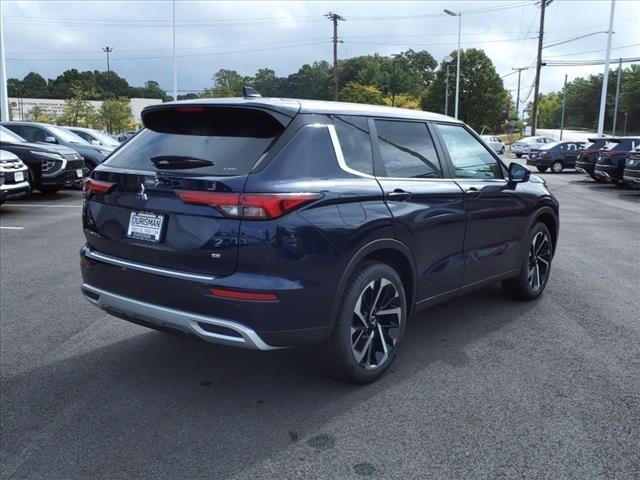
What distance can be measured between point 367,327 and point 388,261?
49 cm

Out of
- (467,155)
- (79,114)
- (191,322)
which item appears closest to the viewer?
(191,322)

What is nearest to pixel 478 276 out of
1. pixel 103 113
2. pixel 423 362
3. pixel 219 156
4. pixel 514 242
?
pixel 514 242

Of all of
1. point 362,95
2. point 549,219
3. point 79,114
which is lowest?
point 549,219

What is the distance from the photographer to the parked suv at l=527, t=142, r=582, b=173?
27.7 meters

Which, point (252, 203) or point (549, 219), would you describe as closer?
point (252, 203)

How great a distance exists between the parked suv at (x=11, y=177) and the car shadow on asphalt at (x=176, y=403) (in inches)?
295

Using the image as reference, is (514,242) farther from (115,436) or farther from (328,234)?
(115,436)

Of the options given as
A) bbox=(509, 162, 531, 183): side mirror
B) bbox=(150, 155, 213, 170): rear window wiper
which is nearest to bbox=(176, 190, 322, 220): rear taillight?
bbox=(150, 155, 213, 170): rear window wiper

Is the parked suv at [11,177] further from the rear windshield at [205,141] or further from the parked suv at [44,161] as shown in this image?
the rear windshield at [205,141]

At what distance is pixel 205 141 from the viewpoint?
3.57 m

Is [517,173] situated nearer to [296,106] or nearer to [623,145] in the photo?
[296,106]

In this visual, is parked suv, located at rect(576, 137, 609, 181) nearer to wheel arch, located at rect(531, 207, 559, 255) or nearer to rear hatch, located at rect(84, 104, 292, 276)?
wheel arch, located at rect(531, 207, 559, 255)

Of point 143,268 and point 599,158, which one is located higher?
point 599,158

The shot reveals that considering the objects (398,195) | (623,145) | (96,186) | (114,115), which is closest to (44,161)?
(96,186)
